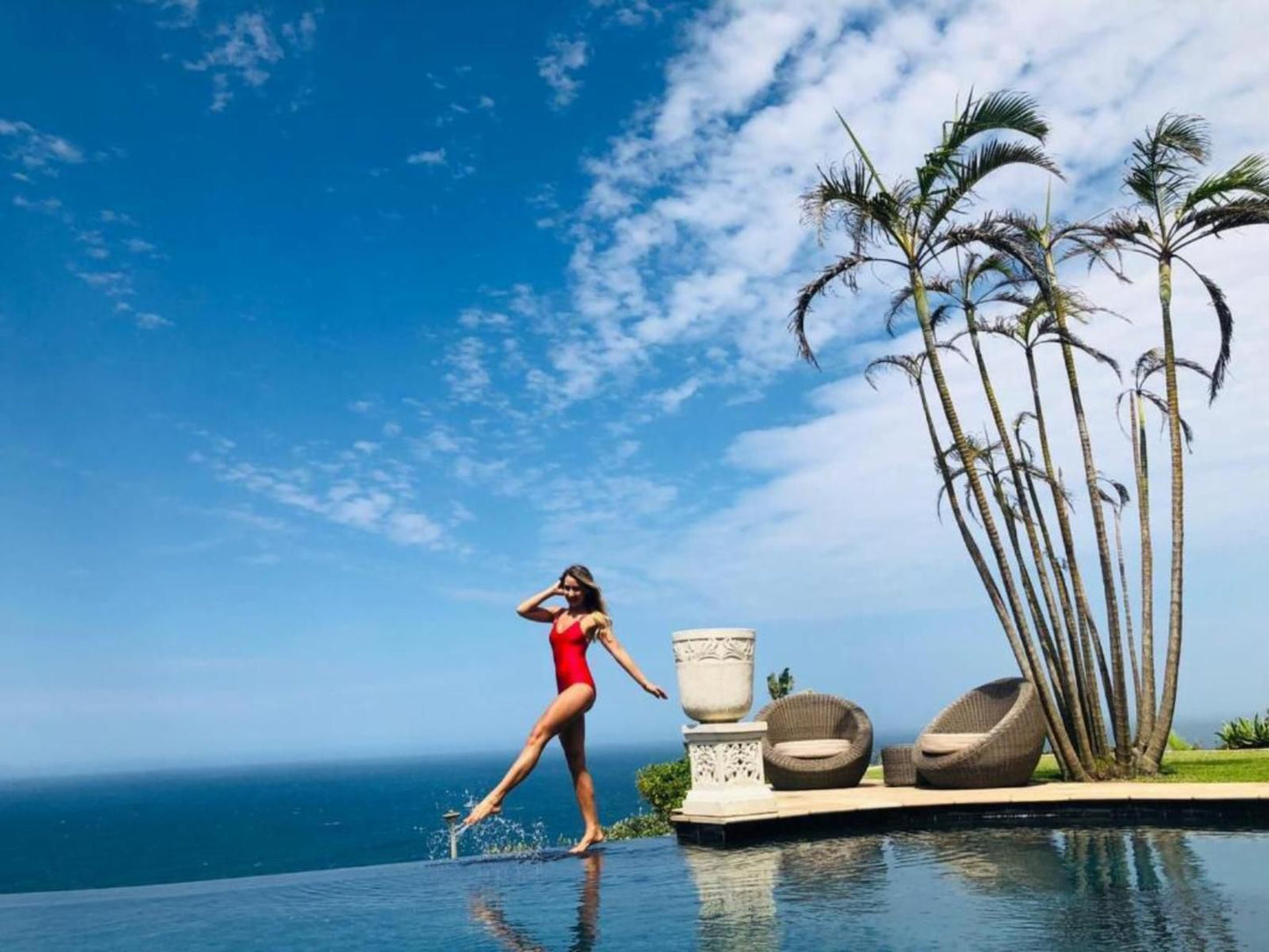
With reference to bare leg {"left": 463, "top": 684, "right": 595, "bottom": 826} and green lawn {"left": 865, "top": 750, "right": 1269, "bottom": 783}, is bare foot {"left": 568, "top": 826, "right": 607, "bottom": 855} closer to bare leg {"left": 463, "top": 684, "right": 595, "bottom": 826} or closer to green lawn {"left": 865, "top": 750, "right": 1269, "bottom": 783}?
bare leg {"left": 463, "top": 684, "right": 595, "bottom": 826}

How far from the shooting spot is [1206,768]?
40.1 ft

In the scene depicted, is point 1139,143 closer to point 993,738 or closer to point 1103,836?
point 993,738

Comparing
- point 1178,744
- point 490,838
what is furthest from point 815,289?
point 490,838

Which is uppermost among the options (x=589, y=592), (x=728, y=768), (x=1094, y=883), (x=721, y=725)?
(x=589, y=592)

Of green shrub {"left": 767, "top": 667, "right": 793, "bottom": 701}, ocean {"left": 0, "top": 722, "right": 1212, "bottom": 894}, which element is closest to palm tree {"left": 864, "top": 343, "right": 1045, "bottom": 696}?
green shrub {"left": 767, "top": 667, "right": 793, "bottom": 701}

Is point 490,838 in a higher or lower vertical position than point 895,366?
lower

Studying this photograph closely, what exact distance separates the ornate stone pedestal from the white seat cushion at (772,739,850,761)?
317cm

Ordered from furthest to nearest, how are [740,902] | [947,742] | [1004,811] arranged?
1. [947,742]
2. [1004,811]
3. [740,902]

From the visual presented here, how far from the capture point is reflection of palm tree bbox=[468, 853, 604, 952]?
4.33 metres

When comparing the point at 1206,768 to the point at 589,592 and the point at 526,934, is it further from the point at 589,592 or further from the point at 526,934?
the point at 526,934

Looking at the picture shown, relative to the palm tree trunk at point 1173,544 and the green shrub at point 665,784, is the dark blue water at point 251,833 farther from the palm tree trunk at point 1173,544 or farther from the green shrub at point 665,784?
the palm tree trunk at point 1173,544

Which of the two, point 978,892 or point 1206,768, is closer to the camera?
point 978,892

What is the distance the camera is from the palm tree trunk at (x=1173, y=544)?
11.6 m

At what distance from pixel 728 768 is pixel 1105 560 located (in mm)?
6527
